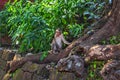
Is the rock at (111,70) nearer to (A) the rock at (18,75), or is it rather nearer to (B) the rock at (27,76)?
(B) the rock at (27,76)

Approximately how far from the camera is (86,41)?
6.45 meters

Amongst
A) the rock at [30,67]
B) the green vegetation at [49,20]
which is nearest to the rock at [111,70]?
the rock at [30,67]

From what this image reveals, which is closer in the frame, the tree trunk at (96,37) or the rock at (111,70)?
the rock at (111,70)

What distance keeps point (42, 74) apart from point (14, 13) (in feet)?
9.92

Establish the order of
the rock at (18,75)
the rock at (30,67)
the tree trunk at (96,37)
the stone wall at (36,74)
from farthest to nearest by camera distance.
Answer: the rock at (18,75) → the rock at (30,67) → the tree trunk at (96,37) → the stone wall at (36,74)

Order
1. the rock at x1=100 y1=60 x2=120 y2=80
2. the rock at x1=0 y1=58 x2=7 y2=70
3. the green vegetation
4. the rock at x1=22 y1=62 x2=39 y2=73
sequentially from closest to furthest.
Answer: the rock at x1=100 y1=60 x2=120 y2=80 → the rock at x1=22 y1=62 x2=39 y2=73 → the green vegetation → the rock at x1=0 y1=58 x2=7 y2=70

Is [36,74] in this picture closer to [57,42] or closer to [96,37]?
[57,42]

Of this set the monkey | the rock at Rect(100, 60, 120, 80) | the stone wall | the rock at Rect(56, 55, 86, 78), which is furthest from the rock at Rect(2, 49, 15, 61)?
the rock at Rect(100, 60, 120, 80)

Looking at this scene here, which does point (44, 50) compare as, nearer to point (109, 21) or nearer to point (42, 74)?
point (42, 74)

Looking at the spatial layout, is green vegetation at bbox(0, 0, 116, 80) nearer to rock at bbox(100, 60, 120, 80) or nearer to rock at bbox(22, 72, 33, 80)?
rock at bbox(22, 72, 33, 80)

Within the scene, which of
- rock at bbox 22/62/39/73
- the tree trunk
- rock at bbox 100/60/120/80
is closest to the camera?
rock at bbox 100/60/120/80

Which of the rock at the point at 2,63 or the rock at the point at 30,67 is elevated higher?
the rock at the point at 30,67

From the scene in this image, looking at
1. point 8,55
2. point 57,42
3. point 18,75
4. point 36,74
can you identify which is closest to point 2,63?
point 8,55

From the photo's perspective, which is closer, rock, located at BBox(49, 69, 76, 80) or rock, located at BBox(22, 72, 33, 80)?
rock, located at BBox(49, 69, 76, 80)
